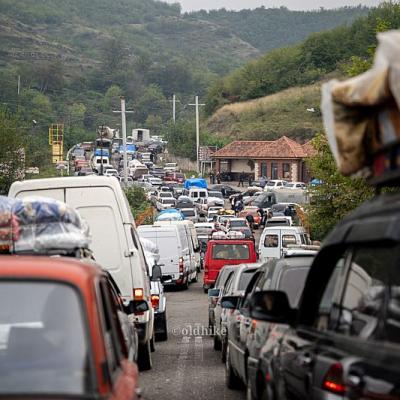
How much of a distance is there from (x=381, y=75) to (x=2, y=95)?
6266 inches

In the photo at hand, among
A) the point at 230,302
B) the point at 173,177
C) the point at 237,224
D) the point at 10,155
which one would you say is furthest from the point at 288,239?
the point at 173,177

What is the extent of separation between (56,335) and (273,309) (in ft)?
5.41

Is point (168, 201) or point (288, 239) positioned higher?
point (168, 201)

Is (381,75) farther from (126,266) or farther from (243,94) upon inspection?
(243,94)

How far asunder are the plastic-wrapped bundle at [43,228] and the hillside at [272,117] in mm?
114332

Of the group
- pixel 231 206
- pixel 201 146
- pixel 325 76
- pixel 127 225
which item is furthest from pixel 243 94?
pixel 127 225

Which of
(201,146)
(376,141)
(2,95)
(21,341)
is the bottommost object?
(21,341)

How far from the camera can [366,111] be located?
218 inches

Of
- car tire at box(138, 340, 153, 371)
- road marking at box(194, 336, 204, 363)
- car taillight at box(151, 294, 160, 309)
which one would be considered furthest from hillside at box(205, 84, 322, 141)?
car tire at box(138, 340, 153, 371)

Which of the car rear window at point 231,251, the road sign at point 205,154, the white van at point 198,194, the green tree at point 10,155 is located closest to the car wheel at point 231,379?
the car rear window at point 231,251

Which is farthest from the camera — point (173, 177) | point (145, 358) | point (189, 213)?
point (173, 177)

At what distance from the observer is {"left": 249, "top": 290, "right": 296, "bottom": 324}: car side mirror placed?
704 centimetres

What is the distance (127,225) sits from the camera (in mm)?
15047

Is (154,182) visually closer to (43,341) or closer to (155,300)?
(155,300)
